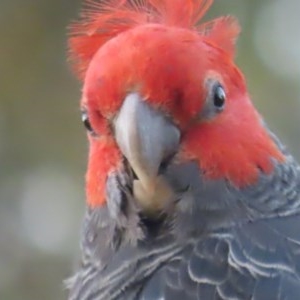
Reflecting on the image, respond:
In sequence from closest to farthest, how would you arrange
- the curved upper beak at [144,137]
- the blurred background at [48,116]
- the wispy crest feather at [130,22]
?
the curved upper beak at [144,137] → the wispy crest feather at [130,22] → the blurred background at [48,116]

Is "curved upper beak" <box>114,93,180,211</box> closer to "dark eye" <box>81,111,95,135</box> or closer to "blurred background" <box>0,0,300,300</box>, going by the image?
"dark eye" <box>81,111,95,135</box>

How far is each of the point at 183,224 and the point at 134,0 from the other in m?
0.68

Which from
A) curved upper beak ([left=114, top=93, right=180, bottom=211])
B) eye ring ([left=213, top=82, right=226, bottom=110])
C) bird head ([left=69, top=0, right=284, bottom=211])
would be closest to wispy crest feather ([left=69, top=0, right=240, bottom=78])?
bird head ([left=69, top=0, right=284, bottom=211])

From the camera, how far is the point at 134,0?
2.44m

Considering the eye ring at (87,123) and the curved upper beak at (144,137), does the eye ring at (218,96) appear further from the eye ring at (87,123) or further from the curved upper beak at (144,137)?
the eye ring at (87,123)

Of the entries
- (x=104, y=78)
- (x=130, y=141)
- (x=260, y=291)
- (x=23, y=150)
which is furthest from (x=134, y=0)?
(x=23, y=150)

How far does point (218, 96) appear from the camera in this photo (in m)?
2.22

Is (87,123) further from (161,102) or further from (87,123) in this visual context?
(161,102)

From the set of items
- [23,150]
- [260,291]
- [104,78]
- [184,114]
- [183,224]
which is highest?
[23,150]

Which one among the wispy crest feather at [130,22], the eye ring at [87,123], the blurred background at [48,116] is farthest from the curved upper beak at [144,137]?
the blurred background at [48,116]

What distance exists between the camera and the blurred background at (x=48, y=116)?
491 cm

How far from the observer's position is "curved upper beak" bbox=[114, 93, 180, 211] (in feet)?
6.69

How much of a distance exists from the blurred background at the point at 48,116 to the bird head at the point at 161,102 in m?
2.46

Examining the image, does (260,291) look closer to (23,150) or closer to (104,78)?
(104,78)
